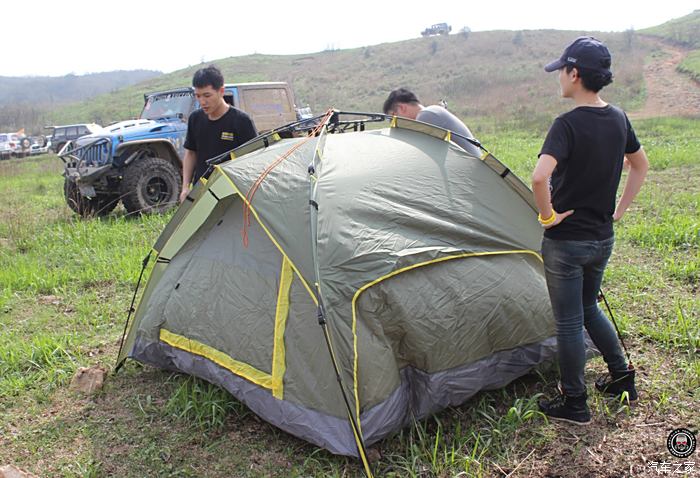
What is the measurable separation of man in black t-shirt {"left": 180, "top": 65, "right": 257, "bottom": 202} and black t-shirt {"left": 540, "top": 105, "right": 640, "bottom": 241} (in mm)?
2583

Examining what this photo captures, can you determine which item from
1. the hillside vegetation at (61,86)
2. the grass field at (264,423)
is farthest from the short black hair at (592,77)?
the hillside vegetation at (61,86)

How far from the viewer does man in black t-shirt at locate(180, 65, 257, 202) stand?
443cm

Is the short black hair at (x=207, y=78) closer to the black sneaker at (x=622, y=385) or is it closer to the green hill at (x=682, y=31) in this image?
the black sneaker at (x=622, y=385)

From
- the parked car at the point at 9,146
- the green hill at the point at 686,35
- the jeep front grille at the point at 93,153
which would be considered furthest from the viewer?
the green hill at the point at 686,35

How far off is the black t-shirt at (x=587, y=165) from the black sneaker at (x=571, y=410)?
2.93 feet

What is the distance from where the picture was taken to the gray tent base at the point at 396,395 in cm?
284

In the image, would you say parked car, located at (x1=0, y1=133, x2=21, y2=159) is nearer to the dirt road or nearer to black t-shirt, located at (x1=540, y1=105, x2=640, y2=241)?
the dirt road

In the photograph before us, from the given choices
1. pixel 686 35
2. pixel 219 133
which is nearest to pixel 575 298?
pixel 219 133

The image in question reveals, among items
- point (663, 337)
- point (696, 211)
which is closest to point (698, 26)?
point (696, 211)

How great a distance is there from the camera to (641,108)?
24.0 m

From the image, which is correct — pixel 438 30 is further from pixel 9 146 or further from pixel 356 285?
pixel 356 285

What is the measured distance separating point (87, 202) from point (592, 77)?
334 inches

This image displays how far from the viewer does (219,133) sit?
4.51 m

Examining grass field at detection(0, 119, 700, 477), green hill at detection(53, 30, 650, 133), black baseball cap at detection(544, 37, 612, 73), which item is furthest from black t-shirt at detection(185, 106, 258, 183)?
green hill at detection(53, 30, 650, 133)
